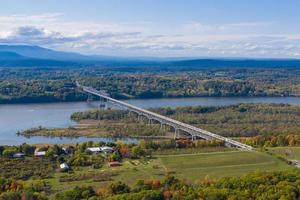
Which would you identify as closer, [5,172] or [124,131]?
[5,172]

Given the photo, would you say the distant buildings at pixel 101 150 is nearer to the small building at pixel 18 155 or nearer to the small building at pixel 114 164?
the small building at pixel 114 164

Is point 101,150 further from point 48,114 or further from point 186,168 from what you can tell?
point 48,114

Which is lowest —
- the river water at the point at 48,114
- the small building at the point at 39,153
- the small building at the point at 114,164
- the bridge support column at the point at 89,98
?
the river water at the point at 48,114

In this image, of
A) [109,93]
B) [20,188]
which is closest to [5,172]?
[20,188]

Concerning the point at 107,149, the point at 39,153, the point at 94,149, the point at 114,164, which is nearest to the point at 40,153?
→ the point at 39,153

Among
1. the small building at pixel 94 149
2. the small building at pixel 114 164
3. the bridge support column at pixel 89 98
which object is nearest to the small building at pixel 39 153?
the small building at pixel 94 149

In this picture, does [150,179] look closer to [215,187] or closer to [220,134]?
[215,187]

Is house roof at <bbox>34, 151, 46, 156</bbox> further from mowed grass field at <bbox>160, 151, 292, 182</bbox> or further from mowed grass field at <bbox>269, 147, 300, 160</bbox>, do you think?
mowed grass field at <bbox>269, 147, 300, 160</bbox>
